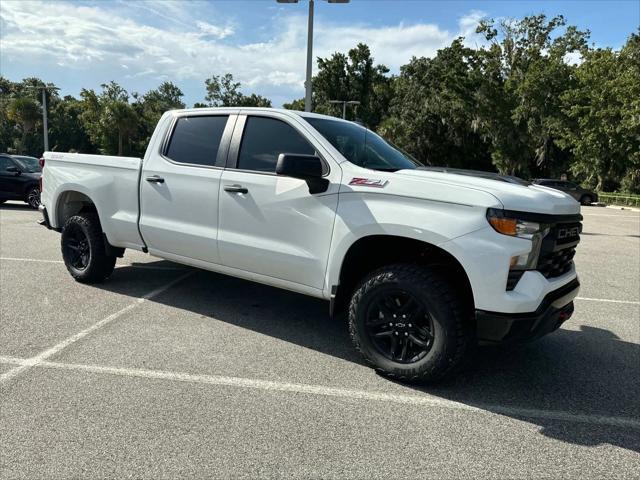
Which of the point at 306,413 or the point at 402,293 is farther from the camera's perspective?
the point at 402,293

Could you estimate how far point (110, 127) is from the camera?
172 ft

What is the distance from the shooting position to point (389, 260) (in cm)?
395

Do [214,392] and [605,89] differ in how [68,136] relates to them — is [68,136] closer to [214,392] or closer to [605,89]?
[605,89]

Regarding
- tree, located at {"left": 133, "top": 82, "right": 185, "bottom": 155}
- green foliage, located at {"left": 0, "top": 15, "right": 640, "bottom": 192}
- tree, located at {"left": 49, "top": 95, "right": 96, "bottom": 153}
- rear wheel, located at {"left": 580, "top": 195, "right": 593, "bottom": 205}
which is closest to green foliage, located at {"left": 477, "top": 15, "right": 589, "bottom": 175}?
green foliage, located at {"left": 0, "top": 15, "right": 640, "bottom": 192}

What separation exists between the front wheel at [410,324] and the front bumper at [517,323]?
0.54 ft

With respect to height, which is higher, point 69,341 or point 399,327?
point 399,327

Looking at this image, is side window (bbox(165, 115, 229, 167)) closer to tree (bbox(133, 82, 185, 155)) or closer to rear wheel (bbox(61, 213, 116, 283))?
rear wheel (bbox(61, 213, 116, 283))

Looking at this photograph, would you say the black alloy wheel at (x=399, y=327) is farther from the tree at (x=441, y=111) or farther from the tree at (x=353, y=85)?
the tree at (x=353, y=85)

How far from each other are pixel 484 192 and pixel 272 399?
1906mm

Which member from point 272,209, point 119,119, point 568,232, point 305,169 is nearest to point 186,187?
point 272,209

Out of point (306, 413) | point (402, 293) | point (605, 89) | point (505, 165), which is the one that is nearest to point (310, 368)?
point (306, 413)

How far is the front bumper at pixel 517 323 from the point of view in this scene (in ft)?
10.5

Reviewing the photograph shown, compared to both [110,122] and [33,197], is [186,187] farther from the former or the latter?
[110,122]

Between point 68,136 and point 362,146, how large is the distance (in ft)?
240
